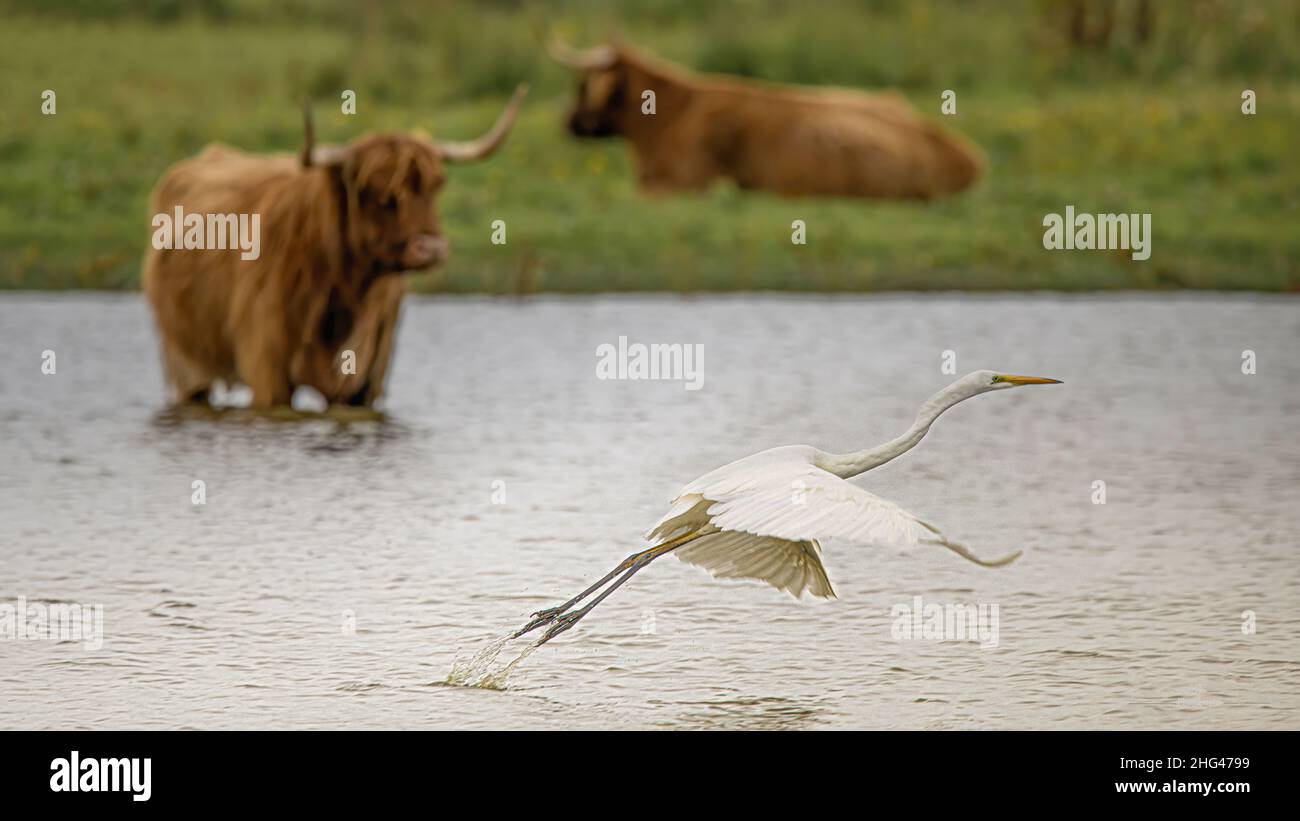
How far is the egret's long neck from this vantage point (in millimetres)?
5613

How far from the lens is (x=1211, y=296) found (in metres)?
13.7

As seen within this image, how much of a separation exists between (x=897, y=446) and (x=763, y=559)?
0.51 metres

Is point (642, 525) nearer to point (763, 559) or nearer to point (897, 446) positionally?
point (763, 559)

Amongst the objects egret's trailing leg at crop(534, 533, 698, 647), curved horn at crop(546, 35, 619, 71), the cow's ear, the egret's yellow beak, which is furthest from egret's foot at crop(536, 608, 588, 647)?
curved horn at crop(546, 35, 619, 71)

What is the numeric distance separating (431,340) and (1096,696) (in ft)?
23.1

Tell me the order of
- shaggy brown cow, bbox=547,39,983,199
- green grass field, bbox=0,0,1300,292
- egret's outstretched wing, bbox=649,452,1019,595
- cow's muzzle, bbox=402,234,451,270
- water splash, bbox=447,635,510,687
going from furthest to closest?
shaggy brown cow, bbox=547,39,983,199
green grass field, bbox=0,0,1300,292
cow's muzzle, bbox=402,234,451,270
water splash, bbox=447,635,510,687
egret's outstretched wing, bbox=649,452,1019,595

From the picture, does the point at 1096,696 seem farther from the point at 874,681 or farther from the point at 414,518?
the point at 414,518

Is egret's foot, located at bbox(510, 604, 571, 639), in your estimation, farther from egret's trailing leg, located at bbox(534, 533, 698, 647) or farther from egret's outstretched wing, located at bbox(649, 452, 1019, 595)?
egret's outstretched wing, located at bbox(649, 452, 1019, 595)

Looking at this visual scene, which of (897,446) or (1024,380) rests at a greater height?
(1024,380)

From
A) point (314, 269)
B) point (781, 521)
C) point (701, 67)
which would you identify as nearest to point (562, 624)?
point (781, 521)

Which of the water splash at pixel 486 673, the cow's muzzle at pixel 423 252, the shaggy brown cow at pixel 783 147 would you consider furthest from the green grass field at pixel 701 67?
the water splash at pixel 486 673

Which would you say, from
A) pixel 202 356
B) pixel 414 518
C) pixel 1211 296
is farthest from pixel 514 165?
pixel 414 518

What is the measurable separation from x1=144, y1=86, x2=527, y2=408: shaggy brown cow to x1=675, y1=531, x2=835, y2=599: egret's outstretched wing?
11.6ft

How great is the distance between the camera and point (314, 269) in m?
9.27
